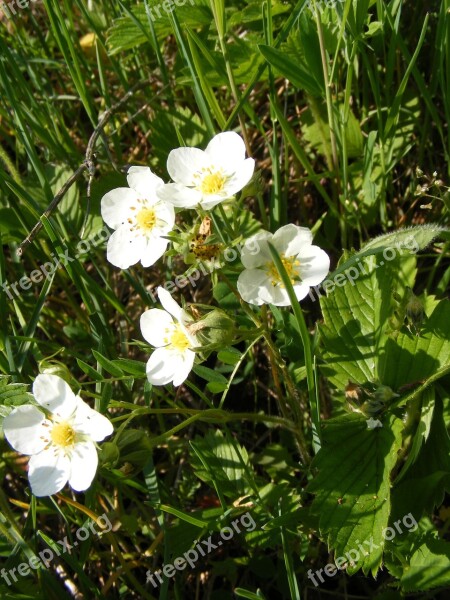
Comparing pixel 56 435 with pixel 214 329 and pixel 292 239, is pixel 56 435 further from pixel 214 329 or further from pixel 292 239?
pixel 292 239

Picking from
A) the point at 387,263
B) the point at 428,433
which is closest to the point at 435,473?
the point at 428,433

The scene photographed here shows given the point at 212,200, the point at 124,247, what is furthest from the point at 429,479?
the point at 124,247

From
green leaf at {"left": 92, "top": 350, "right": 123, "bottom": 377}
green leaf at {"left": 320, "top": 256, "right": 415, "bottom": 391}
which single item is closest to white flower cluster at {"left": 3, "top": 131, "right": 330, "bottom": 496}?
green leaf at {"left": 92, "top": 350, "right": 123, "bottom": 377}

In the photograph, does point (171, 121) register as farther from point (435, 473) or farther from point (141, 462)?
point (435, 473)

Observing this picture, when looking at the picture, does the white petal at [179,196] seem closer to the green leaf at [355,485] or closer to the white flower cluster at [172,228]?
the white flower cluster at [172,228]

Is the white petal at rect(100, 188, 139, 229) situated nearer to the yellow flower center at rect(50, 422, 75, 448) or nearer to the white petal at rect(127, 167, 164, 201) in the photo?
the white petal at rect(127, 167, 164, 201)

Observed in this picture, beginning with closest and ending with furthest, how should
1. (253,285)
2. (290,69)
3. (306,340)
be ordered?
(306,340) → (253,285) → (290,69)

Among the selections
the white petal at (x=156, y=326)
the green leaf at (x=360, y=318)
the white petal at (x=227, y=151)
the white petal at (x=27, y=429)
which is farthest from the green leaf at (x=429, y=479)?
the white petal at (x=27, y=429)
